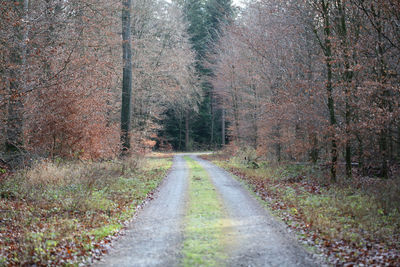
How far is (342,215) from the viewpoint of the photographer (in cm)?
869

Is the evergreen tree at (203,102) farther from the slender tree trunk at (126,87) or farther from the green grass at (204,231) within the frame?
the green grass at (204,231)

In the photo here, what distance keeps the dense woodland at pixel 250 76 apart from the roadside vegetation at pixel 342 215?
2.07 m

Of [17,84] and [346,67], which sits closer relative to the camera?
[17,84]

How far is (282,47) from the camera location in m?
18.8

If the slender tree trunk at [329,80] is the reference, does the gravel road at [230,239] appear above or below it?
below

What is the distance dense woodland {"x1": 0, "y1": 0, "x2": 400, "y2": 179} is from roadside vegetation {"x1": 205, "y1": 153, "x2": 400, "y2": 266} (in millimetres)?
2070

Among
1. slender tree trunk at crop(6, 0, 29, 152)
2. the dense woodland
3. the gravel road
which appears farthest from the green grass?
slender tree trunk at crop(6, 0, 29, 152)

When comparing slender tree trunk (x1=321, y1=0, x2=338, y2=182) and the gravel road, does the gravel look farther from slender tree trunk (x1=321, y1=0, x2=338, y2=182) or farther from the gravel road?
slender tree trunk (x1=321, y1=0, x2=338, y2=182)

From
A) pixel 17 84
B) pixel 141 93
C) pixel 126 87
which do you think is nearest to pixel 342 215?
pixel 17 84

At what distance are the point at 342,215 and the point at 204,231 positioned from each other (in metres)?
3.62

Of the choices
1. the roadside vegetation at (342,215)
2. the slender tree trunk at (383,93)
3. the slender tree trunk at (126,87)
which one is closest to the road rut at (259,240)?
the roadside vegetation at (342,215)

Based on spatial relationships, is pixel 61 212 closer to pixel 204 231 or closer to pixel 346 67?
pixel 204 231

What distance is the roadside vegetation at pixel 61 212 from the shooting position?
602 cm

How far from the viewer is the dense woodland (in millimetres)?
11336
